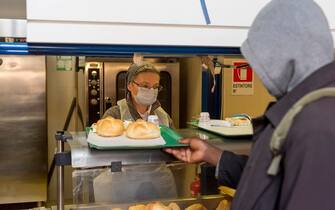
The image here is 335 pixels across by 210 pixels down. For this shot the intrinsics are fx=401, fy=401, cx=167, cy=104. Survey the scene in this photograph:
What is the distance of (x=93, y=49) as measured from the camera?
3.49ft

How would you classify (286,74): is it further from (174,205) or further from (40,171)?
(40,171)

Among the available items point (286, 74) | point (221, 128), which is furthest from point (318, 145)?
point (221, 128)

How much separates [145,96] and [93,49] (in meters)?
1.40

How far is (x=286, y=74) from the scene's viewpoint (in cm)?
79

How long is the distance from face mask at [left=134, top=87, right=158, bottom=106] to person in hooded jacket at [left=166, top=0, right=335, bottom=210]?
5.28ft

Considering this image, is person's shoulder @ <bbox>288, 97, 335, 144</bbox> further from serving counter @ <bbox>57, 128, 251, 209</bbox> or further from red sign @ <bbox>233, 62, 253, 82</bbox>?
red sign @ <bbox>233, 62, 253, 82</bbox>

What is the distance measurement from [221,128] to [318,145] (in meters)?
0.81

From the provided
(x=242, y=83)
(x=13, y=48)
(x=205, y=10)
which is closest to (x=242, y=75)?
(x=242, y=83)

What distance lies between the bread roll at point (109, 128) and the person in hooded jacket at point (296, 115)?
0.51 m

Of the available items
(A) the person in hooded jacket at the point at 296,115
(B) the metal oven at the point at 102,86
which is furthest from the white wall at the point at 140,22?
(B) the metal oven at the point at 102,86

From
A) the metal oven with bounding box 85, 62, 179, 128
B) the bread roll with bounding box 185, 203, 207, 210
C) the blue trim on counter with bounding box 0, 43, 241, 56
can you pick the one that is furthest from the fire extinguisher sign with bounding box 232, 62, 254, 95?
the blue trim on counter with bounding box 0, 43, 241, 56

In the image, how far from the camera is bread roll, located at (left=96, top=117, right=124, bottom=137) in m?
1.25

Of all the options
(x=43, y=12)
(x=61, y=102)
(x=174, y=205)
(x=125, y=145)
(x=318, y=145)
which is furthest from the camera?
(x=61, y=102)

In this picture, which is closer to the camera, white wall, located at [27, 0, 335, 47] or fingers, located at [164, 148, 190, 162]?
white wall, located at [27, 0, 335, 47]
